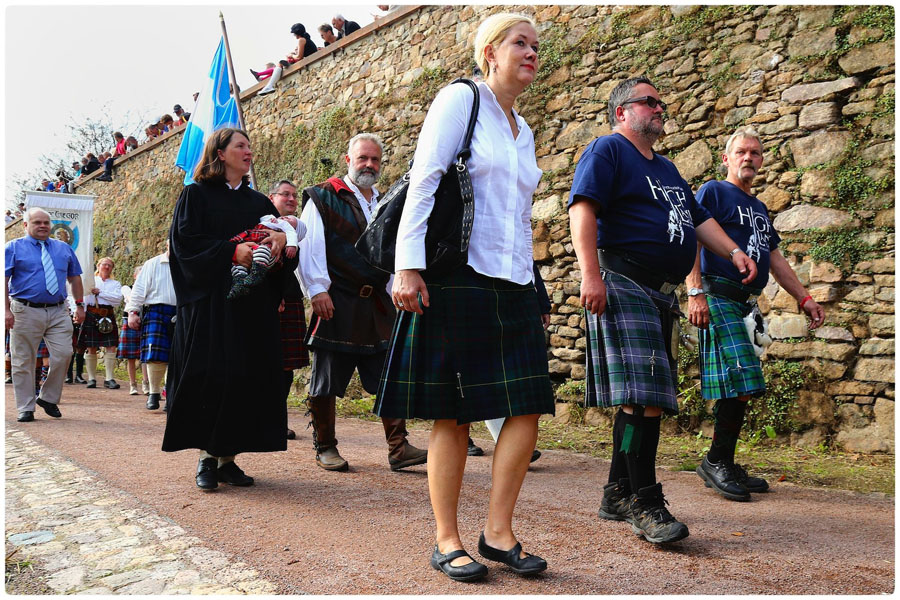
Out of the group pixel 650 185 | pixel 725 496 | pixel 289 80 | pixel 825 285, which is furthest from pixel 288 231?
pixel 289 80

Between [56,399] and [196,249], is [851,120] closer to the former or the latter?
[196,249]

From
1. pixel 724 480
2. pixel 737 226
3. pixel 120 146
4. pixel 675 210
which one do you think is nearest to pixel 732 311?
pixel 737 226

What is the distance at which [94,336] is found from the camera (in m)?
10.7

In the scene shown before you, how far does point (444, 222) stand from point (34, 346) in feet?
19.3

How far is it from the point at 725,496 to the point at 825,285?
2.30 meters

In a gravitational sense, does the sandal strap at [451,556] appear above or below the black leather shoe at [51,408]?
above

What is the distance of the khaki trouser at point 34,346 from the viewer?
21.8ft

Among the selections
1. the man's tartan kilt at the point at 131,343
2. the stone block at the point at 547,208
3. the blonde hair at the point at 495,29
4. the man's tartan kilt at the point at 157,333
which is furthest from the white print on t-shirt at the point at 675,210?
the man's tartan kilt at the point at 131,343

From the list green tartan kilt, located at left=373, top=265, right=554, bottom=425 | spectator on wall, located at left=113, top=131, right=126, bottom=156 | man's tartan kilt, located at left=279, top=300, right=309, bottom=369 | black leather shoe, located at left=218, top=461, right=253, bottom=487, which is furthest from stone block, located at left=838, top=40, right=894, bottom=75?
spectator on wall, located at left=113, top=131, right=126, bottom=156

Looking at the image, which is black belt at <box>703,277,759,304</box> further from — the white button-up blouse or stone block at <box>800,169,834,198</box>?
stone block at <box>800,169,834,198</box>

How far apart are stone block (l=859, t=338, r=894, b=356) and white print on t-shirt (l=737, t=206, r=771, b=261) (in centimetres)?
163

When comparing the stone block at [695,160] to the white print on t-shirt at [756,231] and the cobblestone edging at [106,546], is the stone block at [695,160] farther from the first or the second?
the cobblestone edging at [106,546]

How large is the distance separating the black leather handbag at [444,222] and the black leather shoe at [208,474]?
72.3 inches

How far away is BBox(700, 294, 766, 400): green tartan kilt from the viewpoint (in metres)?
3.65
